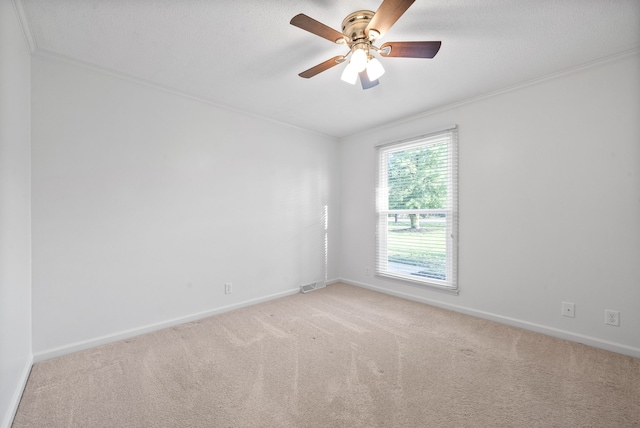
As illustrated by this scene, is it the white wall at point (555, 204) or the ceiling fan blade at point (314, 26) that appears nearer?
the ceiling fan blade at point (314, 26)

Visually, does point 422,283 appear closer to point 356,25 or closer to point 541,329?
point 541,329

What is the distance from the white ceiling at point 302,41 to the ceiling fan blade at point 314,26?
0.64 feet

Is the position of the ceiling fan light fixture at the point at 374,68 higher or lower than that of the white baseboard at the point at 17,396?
higher

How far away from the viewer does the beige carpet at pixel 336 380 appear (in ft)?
5.22

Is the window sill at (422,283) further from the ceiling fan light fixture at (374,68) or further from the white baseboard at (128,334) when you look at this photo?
the ceiling fan light fixture at (374,68)

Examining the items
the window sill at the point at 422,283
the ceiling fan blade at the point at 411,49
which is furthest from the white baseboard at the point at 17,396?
the window sill at the point at 422,283

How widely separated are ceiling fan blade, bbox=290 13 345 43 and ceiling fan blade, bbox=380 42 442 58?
→ 0.32 meters

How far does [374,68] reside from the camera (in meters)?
1.95

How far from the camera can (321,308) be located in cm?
337

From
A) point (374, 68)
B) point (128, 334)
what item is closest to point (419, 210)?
point (374, 68)

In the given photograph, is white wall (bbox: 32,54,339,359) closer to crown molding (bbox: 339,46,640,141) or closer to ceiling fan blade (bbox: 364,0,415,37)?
crown molding (bbox: 339,46,640,141)

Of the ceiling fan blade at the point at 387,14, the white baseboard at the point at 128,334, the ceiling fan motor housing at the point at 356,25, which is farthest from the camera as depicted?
the white baseboard at the point at 128,334

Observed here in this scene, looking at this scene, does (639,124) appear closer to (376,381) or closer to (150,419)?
(376,381)

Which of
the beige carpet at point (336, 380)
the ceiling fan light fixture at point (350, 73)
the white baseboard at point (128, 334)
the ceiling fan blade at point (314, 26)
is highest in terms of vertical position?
the ceiling fan blade at point (314, 26)
